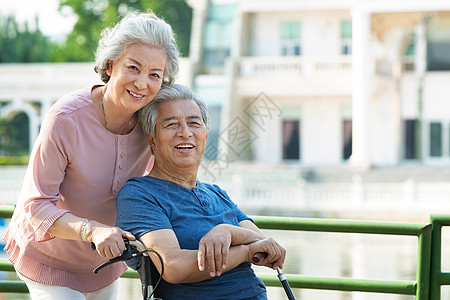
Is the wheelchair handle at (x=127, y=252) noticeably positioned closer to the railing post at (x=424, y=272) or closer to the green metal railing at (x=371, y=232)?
the green metal railing at (x=371, y=232)

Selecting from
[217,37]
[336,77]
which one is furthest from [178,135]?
[217,37]

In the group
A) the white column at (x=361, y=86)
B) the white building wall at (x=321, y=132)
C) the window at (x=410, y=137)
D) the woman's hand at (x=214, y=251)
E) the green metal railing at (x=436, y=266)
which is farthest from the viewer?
the white building wall at (x=321, y=132)

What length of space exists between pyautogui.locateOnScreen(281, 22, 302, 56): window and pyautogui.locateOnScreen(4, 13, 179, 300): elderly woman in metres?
22.8

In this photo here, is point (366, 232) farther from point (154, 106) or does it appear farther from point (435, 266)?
point (154, 106)

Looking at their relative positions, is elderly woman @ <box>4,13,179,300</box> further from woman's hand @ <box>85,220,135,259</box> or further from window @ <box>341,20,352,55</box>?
window @ <box>341,20,352,55</box>

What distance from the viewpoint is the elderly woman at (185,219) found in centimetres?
231

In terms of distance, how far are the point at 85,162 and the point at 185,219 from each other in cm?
38

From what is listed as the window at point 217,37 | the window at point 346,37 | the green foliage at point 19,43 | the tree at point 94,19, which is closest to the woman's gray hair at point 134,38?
the window at point 346,37

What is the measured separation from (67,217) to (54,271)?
26 cm

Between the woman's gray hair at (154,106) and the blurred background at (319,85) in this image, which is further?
the blurred background at (319,85)

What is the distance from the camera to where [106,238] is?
216 centimetres

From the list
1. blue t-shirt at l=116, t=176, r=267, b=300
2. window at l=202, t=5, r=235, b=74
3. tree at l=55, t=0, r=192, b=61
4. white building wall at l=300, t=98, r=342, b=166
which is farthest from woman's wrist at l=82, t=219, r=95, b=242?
tree at l=55, t=0, r=192, b=61

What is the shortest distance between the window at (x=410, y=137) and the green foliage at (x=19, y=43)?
19013 mm

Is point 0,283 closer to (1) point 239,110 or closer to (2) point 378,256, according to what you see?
(2) point 378,256
